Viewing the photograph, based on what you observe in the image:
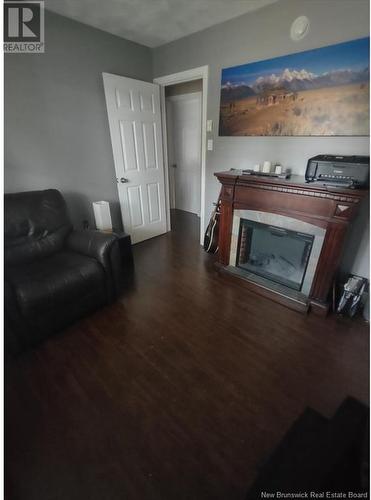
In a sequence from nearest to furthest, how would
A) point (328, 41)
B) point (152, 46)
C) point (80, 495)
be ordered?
point (80, 495), point (328, 41), point (152, 46)

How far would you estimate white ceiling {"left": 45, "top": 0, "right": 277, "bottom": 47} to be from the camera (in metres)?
1.92

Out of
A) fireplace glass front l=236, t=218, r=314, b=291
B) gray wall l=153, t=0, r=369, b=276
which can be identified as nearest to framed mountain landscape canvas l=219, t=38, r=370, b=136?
gray wall l=153, t=0, r=369, b=276

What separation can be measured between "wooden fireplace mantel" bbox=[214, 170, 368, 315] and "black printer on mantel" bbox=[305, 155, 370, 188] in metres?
0.09

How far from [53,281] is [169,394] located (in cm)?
107

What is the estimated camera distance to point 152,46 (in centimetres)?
277

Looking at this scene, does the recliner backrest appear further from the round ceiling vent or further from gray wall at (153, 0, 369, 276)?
the round ceiling vent

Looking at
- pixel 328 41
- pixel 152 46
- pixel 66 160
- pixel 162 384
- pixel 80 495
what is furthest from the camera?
pixel 152 46

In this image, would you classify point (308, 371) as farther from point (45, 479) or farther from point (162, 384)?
point (45, 479)

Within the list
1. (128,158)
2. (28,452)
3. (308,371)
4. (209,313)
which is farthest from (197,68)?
(28,452)

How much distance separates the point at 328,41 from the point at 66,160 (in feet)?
8.32

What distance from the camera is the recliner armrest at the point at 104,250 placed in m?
1.91

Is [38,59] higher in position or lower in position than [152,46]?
lower

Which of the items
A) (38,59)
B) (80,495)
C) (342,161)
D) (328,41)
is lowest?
(80,495)

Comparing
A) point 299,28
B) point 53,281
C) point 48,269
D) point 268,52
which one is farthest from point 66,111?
point 299,28
